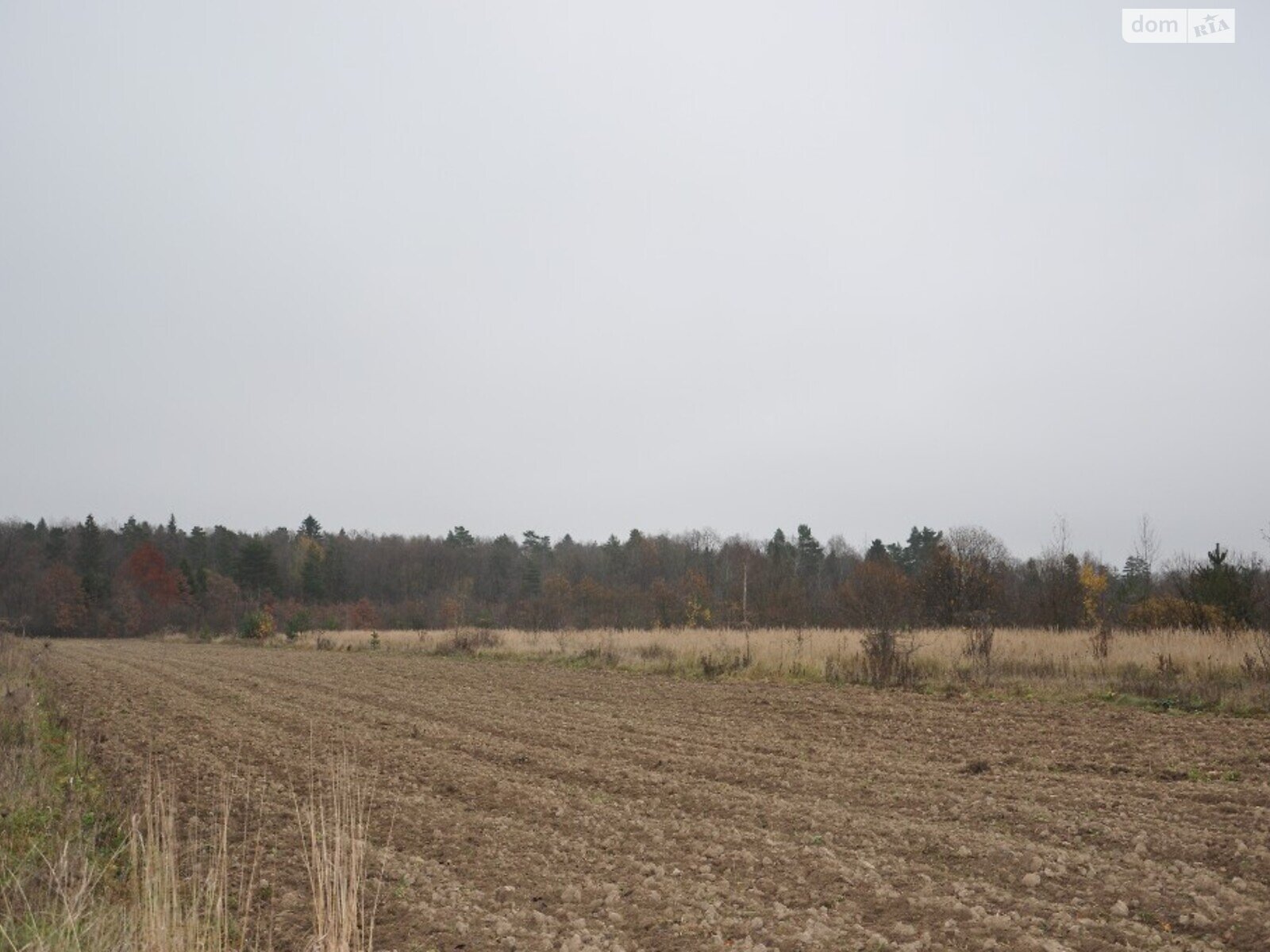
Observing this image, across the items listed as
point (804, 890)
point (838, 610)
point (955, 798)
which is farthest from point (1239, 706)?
point (838, 610)

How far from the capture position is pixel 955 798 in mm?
7070

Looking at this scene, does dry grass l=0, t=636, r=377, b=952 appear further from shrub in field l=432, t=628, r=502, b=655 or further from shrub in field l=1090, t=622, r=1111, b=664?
shrub in field l=432, t=628, r=502, b=655

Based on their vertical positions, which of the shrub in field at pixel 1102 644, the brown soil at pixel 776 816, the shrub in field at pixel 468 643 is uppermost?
the shrub in field at pixel 1102 644

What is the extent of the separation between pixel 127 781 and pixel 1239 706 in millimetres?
13501

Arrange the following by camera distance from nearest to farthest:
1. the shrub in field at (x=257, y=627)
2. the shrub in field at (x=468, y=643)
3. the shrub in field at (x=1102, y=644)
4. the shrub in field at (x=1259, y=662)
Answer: the shrub in field at (x=1259, y=662) < the shrub in field at (x=1102, y=644) < the shrub in field at (x=468, y=643) < the shrub in field at (x=257, y=627)

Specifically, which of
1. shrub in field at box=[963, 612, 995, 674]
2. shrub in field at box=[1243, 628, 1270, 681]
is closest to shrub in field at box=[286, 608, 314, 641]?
shrub in field at box=[963, 612, 995, 674]

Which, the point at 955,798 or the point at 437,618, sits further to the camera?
the point at 437,618

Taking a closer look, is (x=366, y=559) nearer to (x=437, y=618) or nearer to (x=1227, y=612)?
(x=437, y=618)

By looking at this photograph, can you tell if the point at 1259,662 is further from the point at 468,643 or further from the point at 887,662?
the point at 468,643

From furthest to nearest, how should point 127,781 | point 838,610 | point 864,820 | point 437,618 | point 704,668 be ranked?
point 437,618 → point 838,610 → point 704,668 → point 127,781 → point 864,820

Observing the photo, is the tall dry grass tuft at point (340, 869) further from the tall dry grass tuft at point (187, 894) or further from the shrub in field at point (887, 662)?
the shrub in field at point (887, 662)

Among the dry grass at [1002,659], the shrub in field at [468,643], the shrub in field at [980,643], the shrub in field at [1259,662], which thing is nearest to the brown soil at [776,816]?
Answer: the dry grass at [1002,659]

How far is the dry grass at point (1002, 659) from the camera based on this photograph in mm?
12656

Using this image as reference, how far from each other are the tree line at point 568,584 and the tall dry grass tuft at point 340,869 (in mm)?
11349
